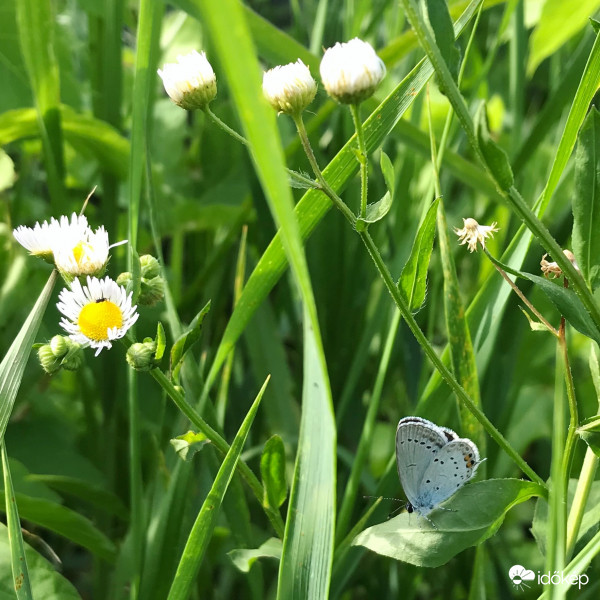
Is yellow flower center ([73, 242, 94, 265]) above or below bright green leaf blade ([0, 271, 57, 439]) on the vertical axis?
above

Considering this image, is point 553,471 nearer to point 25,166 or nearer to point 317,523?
point 317,523

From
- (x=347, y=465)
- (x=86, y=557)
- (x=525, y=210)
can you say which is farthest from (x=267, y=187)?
(x=86, y=557)

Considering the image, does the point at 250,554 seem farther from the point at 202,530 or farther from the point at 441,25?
the point at 441,25

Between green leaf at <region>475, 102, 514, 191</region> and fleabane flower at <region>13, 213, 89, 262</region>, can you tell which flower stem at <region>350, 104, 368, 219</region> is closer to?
green leaf at <region>475, 102, 514, 191</region>

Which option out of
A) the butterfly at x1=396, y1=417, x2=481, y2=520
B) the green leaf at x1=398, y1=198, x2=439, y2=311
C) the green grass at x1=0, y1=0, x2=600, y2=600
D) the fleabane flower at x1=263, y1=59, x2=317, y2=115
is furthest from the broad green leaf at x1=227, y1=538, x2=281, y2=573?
the fleabane flower at x1=263, y1=59, x2=317, y2=115

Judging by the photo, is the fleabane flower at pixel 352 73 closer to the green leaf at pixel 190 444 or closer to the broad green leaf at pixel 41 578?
the green leaf at pixel 190 444

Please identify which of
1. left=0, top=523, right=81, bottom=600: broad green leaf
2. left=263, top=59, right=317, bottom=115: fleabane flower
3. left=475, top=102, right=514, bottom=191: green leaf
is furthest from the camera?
left=0, top=523, right=81, bottom=600: broad green leaf

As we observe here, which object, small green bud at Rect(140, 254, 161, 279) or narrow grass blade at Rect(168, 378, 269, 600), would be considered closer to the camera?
narrow grass blade at Rect(168, 378, 269, 600)
